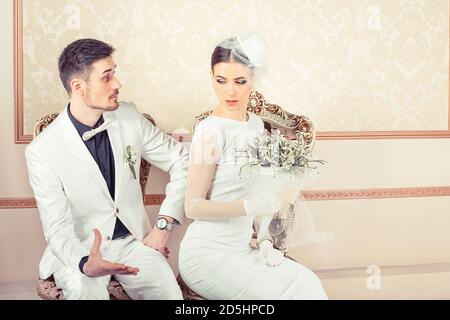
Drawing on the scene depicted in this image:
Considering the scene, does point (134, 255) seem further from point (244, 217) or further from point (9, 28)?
point (9, 28)

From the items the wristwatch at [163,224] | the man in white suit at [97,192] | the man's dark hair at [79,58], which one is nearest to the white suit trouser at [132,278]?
the man in white suit at [97,192]

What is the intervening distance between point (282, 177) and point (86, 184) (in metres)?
0.84

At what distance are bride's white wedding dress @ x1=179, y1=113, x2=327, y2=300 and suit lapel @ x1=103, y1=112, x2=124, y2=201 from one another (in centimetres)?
33

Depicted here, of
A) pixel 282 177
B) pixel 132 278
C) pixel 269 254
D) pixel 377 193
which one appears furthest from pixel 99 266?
pixel 377 193

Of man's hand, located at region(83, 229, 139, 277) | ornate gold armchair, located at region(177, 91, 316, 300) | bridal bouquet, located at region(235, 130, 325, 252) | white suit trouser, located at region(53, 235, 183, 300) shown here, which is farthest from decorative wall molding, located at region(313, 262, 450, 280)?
man's hand, located at region(83, 229, 139, 277)

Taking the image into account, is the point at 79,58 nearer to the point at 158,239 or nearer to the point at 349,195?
the point at 158,239

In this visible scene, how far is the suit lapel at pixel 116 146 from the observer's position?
2.89 meters

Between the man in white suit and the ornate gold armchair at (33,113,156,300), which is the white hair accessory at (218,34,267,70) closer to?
the man in white suit

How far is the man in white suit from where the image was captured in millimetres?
2801

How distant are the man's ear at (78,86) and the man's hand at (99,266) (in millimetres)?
598

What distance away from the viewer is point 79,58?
9.43ft

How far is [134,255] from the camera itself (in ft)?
9.53

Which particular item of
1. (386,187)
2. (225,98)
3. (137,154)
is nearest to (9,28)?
(137,154)

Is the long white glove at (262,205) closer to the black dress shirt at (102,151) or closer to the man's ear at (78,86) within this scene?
the black dress shirt at (102,151)
